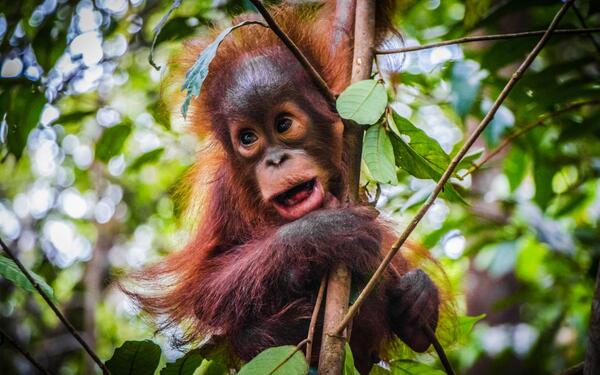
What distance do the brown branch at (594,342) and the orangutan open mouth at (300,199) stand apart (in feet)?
3.84

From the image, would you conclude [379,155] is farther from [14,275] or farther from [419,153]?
[14,275]

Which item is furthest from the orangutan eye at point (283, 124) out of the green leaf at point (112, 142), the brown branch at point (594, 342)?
the brown branch at point (594, 342)

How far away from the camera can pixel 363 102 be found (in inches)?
72.2

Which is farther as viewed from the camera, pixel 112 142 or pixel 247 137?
pixel 112 142

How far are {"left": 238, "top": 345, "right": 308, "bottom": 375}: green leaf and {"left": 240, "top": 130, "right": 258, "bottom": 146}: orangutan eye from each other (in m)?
1.33

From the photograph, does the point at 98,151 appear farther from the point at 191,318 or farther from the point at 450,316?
the point at 450,316

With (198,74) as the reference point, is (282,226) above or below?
below

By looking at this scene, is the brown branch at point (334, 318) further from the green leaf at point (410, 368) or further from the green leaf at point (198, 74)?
the green leaf at point (198, 74)

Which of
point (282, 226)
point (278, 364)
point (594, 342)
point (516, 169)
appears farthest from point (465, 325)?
point (278, 364)

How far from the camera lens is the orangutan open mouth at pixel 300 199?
2.58 meters

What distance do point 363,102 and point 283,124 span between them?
0.90 metres

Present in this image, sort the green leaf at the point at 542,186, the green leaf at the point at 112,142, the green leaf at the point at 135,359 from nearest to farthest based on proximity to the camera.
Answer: the green leaf at the point at 135,359, the green leaf at the point at 112,142, the green leaf at the point at 542,186

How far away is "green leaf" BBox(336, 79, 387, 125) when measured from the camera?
5.86 ft

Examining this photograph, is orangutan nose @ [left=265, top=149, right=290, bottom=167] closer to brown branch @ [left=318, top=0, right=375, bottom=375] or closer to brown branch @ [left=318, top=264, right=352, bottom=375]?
brown branch @ [left=318, top=0, right=375, bottom=375]
